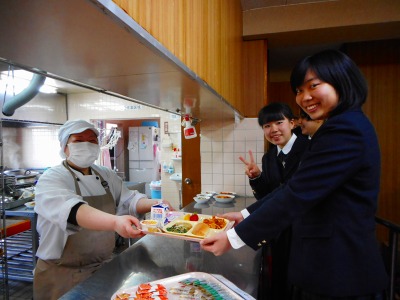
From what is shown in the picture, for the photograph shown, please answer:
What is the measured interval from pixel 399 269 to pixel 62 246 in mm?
2784

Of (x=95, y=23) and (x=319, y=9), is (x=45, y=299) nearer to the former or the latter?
(x=95, y=23)

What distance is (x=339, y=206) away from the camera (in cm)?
90

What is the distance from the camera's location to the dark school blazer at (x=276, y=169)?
6.14 ft

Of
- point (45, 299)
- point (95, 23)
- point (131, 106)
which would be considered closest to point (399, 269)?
point (45, 299)

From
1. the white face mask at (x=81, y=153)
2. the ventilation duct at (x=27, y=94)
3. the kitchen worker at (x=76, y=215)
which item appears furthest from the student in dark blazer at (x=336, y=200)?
the ventilation duct at (x=27, y=94)

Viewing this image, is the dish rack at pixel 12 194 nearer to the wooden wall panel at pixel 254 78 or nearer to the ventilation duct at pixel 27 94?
the ventilation duct at pixel 27 94

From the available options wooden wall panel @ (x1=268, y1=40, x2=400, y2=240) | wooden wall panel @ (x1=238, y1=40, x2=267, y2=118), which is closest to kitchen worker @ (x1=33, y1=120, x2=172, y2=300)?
wooden wall panel @ (x1=238, y1=40, x2=267, y2=118)

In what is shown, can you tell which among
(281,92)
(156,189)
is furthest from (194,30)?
(156,189)

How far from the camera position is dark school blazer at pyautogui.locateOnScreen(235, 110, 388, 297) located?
0.87 m

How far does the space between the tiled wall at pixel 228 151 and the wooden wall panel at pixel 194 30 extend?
1.06 meters

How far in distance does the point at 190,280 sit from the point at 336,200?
65 centimetres

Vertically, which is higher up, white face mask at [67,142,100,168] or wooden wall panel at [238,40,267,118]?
wooden wall panel at [238,40,267,118]

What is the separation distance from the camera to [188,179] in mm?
3088

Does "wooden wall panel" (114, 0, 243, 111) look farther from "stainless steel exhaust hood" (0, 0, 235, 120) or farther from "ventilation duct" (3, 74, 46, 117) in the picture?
Result: "ventilation duct" (3, 74, 46, 117)
